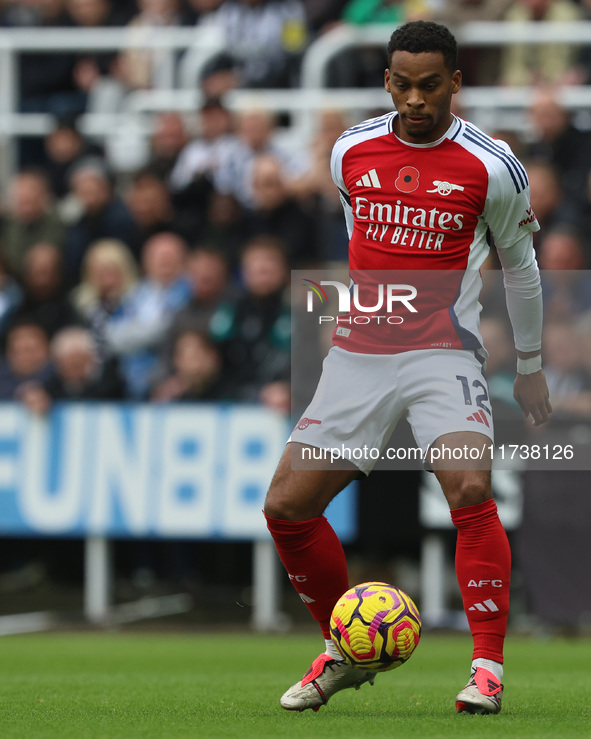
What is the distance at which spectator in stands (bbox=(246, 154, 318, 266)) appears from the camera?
1085cm

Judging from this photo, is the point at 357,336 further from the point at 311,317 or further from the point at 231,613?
the point at 231,613

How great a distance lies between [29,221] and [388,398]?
7.73 metres

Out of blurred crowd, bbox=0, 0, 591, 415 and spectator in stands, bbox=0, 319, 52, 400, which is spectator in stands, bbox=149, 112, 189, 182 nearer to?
blurred crowd, bbox=0, 0, 591, 415

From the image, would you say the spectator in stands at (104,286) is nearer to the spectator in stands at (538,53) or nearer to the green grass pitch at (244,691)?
the green grass pitch at (244,691)

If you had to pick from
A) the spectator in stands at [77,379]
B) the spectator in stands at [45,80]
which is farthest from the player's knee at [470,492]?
the spectator in stands at [45,80]

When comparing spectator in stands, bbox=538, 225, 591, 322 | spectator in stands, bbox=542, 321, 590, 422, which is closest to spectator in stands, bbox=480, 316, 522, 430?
spectator in stands, bbox=542, 321, 590, 422

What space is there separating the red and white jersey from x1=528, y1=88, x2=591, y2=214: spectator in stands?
5568 millimetres

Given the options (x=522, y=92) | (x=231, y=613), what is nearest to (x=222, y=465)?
(x=231, y=613)

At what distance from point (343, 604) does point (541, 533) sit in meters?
4.78

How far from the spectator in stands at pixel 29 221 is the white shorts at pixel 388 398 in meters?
7.33

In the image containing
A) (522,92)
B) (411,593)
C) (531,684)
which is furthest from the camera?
(522,92)

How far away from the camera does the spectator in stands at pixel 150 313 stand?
1071 centimetres

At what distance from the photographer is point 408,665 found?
7.76 m

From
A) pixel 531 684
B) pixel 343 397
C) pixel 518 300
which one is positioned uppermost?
pixel 518 300
